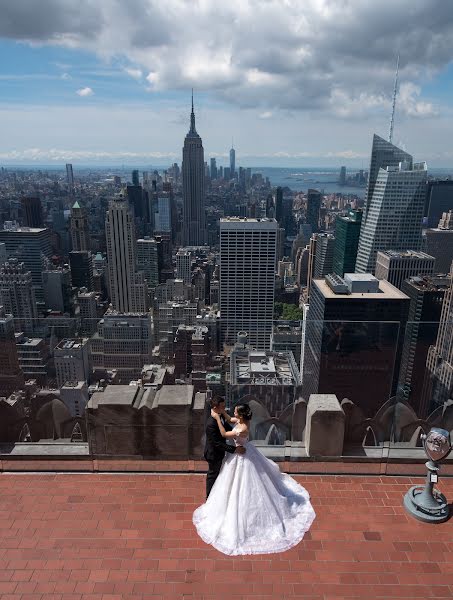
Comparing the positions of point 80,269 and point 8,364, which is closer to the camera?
point 8,364

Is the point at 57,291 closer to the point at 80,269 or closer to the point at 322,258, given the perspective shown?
the point at 80,269

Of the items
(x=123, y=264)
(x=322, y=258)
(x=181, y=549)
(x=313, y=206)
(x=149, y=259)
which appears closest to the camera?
(x=181, y=549)

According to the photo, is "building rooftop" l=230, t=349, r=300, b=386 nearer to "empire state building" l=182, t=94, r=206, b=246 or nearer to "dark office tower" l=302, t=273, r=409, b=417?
"dark office tower" l=302, t=273, r=409, b=417

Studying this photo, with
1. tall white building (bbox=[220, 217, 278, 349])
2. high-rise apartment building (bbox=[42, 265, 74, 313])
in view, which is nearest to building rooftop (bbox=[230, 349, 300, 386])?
tall white building (bbox=[220, 217, 278, 349])

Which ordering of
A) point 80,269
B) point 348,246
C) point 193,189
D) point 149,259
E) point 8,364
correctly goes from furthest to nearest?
point 193,189 → point 149,259 → point 348,246 → point 80,269 → point 8,364

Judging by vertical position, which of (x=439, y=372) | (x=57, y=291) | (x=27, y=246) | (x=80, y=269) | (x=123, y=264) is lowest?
(x=57, y=291)

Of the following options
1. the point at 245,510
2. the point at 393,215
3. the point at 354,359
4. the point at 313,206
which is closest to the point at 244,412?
the point at 245,510

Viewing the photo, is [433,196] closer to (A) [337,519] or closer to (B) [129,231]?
(B) [129,231]

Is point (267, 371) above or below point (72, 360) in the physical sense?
below
